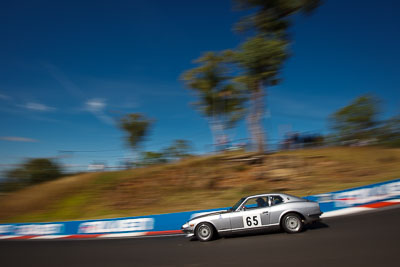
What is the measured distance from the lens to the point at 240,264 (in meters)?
5.14

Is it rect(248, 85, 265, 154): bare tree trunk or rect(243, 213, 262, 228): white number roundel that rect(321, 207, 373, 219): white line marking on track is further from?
rect(248, 85, 265, 154): bare tree trunk

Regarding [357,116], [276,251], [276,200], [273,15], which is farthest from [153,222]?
[357,116]

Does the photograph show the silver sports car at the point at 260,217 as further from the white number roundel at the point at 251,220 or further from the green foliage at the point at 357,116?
the green foliage at the point at 357,116

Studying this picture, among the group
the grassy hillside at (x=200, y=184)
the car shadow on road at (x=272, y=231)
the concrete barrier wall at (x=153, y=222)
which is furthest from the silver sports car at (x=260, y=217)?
the grassy hillside at (x=200, y=184)

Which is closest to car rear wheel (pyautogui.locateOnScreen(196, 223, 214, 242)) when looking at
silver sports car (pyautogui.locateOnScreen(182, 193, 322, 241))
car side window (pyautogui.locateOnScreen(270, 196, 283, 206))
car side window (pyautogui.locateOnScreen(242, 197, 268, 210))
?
silver sports car (pyautogui.locateOnScreen(182, 193, 322, 241))

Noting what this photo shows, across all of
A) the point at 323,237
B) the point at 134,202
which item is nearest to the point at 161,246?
the point at 323,237

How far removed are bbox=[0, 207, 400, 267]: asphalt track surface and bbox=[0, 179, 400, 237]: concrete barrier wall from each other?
41.1 inches

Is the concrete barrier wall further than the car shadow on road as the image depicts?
Yes

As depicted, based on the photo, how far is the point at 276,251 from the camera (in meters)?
5.75

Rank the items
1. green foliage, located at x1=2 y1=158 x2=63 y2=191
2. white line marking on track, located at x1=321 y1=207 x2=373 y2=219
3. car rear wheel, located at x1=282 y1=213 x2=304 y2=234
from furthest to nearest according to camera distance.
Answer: green foliage, located at x1=2 y1=158 x2=63 y2=191 < white line marking on track, located at x1=321 y1=207 x2=373 y2=219 < car rear wheel, located at x1=282 y1=213 x2=304 y2=234

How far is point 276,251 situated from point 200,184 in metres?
13.2

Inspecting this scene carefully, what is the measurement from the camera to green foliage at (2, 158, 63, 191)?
2405 centimetres

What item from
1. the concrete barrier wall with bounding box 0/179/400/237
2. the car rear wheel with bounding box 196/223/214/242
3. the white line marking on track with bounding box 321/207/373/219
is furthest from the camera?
the concrete barrier wall with bounding box 0/179/400/237

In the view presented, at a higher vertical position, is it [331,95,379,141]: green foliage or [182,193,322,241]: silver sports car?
[331,95,379,141]: green foliage
